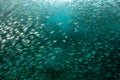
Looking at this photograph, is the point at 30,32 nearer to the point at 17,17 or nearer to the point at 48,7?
the point at 17,17

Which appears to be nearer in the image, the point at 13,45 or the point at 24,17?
the point at 13,45

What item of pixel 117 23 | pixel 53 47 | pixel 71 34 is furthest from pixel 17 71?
pixel 117 23

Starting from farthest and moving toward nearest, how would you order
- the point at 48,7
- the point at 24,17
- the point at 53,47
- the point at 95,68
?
the point at 48,7, the point at 24,17, the point at 53,47, the point at 95,68

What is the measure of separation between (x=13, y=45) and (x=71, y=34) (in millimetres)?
1658

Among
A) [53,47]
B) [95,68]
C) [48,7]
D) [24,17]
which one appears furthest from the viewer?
[48,7]

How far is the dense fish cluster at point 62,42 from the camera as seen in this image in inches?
257

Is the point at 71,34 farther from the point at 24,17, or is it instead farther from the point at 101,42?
the point at 24,17

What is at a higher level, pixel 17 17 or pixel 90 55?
pixel 17 17

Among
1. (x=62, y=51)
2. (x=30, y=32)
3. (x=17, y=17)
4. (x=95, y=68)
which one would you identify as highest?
(x=17, y=17)

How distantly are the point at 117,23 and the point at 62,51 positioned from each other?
5.87 ft

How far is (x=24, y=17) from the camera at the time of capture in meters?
7.73

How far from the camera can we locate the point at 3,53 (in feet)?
22.4

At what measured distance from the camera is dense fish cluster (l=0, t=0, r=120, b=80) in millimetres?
6516

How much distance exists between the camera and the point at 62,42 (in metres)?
7.07
